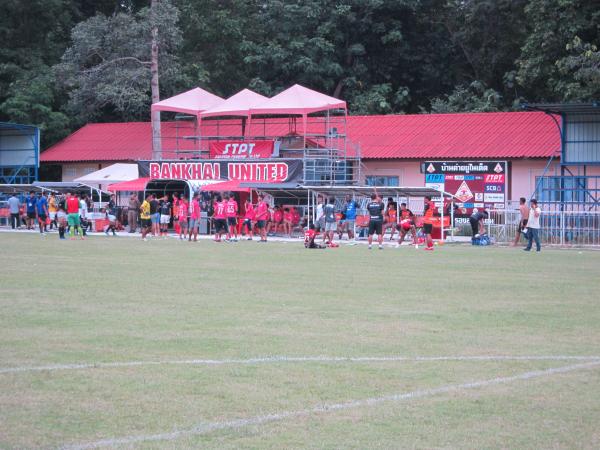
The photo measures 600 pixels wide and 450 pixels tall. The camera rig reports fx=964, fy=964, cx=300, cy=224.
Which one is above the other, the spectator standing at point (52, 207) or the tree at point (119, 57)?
the tree at point (119, 57)

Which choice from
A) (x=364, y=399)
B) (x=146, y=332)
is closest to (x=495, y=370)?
(x=364, y=399)

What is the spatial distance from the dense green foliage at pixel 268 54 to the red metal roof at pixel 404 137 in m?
1.79

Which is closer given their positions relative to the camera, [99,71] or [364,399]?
[364,399]

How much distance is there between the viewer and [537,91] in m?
49.5

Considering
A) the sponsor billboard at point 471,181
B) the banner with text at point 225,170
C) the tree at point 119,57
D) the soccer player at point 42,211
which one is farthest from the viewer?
the tree at point 119,57

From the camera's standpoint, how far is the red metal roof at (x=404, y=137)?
142ft

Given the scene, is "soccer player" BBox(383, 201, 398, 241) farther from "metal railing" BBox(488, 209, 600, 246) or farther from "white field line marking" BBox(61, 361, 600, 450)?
"white field line marking" BBox(61, 361, 600, 450)

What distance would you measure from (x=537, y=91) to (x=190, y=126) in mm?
18584

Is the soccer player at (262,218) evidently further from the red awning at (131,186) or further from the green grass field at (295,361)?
the green grass field at (295,361)

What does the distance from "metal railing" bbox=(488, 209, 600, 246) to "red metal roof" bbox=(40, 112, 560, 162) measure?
26.0ft

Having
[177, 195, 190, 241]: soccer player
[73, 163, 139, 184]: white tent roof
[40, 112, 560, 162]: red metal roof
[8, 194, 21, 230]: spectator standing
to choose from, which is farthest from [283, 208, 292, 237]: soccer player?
[8, 194, 21, 230]: spectator standing

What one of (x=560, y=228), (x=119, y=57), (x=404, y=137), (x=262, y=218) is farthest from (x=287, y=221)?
(x=119, y=57)

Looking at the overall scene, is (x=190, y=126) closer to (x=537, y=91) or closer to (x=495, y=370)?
(x=537, y=91)

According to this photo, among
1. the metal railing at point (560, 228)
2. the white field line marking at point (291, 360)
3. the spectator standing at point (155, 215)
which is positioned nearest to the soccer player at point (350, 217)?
the metal railing at point (560, 228)
